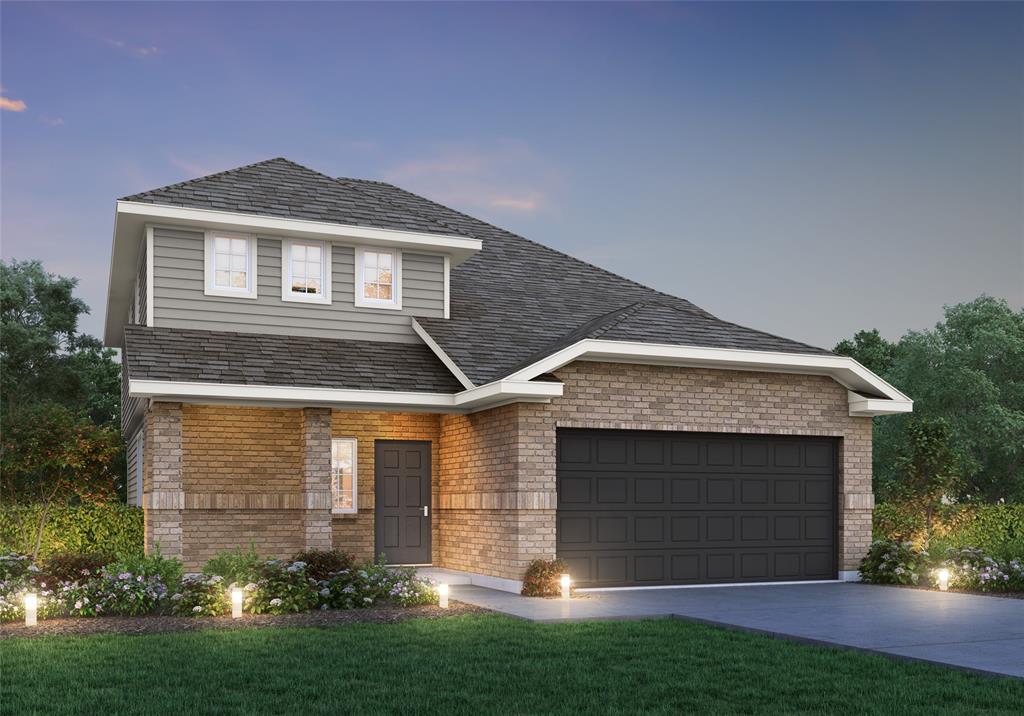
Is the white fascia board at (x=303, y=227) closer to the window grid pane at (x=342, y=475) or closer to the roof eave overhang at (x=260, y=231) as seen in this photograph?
the roof eave overhang at (x=260, y=231)

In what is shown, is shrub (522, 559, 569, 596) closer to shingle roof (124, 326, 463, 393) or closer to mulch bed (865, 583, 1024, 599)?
shingle roof (124, 326, 463, 393)

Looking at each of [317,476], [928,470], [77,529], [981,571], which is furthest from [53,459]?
[928,470]

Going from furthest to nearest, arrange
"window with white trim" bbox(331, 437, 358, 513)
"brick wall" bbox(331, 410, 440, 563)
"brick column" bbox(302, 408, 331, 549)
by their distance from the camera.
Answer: "window with white trim" bbox(331, 437, 358, 513)
"brick wall" bbox(331, 410, 440, 563)
"brick column" bbox(302, 408, 331, 549)

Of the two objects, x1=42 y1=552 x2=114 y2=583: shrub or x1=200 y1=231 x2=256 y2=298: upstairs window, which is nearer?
x1=42 y1=552 x2=114 y2=583: shrub

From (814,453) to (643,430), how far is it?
11.4ft

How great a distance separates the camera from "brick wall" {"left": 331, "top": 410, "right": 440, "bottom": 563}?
18172mm

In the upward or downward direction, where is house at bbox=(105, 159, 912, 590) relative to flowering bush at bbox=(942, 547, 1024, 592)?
upward

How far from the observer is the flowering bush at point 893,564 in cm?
1686

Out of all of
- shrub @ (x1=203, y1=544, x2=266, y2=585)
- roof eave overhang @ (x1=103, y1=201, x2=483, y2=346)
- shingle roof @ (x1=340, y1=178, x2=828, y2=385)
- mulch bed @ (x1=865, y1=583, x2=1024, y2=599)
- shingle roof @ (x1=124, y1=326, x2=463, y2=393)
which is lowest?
mulch bed @ (x1=865, y1=583, x2=1024, y2=599)

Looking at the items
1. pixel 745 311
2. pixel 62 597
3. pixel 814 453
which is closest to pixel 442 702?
pixel 62 597

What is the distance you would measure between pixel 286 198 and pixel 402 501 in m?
5.87

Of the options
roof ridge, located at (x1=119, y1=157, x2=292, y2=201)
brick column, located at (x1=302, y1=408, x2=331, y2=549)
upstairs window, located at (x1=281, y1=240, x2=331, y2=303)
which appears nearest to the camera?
brick column, located at (x1=302, y1=408, x2=331, y2=549)

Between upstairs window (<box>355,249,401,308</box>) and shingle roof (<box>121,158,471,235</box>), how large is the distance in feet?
2.03

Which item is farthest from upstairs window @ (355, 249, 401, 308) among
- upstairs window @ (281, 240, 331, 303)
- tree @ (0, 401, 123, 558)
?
tree @ (0, 401, 123, 558)
